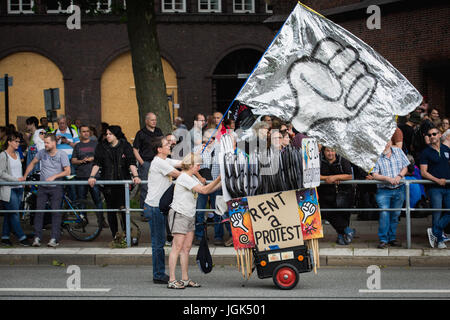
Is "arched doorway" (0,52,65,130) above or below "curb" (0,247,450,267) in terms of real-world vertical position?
above

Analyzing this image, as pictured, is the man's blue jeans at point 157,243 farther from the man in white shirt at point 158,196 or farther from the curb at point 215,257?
the curb at point 215,257

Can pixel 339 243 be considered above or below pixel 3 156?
below

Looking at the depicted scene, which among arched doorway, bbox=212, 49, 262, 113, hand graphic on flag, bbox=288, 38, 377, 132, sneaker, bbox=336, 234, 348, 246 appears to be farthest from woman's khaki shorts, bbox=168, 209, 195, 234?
arched doorway, bbox=212, 49, 262, 113

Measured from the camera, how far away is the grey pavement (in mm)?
10023

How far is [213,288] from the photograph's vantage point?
28.0 ft

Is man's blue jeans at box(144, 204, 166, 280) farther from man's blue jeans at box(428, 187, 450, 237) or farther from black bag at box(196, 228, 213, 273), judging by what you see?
man's blue jeans at box(428, 187, 450, 237)

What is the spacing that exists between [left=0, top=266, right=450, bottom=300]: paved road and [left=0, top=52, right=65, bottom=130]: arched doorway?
70.9 ft

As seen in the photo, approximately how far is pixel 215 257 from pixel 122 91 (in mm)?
21782

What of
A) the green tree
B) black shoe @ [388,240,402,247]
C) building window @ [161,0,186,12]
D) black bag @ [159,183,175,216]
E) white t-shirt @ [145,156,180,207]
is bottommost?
black shoe @ [388,240,402,247]

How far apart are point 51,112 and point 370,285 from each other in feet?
40.8

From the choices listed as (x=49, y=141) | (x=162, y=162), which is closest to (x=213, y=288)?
(x=162, y=162)

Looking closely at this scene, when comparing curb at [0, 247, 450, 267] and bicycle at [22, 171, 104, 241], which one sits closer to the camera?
curb at [0, 247, 450, 267]

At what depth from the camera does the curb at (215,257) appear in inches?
394

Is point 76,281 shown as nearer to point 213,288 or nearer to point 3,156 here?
point 213,288
